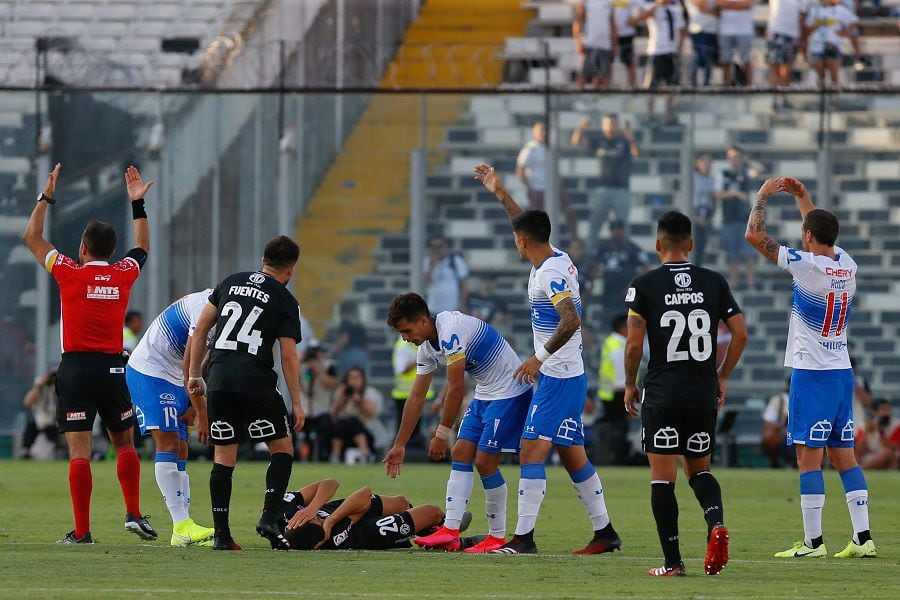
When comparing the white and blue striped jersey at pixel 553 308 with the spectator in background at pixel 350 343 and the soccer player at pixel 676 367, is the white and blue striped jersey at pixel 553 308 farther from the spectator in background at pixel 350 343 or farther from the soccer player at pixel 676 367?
the spectator in background at pixel 350 343

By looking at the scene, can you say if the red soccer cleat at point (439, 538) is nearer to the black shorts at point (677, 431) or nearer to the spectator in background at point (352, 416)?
the black shorts at point (677, 431)

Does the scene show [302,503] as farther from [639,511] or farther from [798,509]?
[798,509]

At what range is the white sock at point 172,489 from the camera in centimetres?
1191

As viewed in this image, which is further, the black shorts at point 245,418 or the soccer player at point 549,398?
the soccer player at point 549,398

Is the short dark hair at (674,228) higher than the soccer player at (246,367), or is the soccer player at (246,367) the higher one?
the short dark hair at (674,228)

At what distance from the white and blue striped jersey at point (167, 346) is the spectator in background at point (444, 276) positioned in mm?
12740

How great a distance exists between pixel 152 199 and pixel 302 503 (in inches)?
573

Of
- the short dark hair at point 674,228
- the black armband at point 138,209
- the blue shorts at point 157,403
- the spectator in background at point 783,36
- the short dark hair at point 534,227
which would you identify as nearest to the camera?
the short dark hair at point 674,228

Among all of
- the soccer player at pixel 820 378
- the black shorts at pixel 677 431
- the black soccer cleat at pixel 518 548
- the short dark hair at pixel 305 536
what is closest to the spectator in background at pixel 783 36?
the soccer player at pixel 820 378

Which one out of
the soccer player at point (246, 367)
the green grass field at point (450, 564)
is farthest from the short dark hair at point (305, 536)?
the soccer player at point (246, 367)

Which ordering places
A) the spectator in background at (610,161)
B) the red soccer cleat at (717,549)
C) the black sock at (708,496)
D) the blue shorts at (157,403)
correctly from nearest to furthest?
1. the red soccer cleat at (717,549)
2. the black sock at (708,496)
3. the blue shorts at (157,403)
4. the spectator in background at (610,161)

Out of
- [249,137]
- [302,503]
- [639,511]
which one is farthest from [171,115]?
[302,503]

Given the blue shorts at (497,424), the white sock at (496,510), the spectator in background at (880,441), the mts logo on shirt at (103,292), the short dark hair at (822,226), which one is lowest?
the spectator in background at (880,441)

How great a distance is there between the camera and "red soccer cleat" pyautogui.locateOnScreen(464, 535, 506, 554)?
1154 cm
